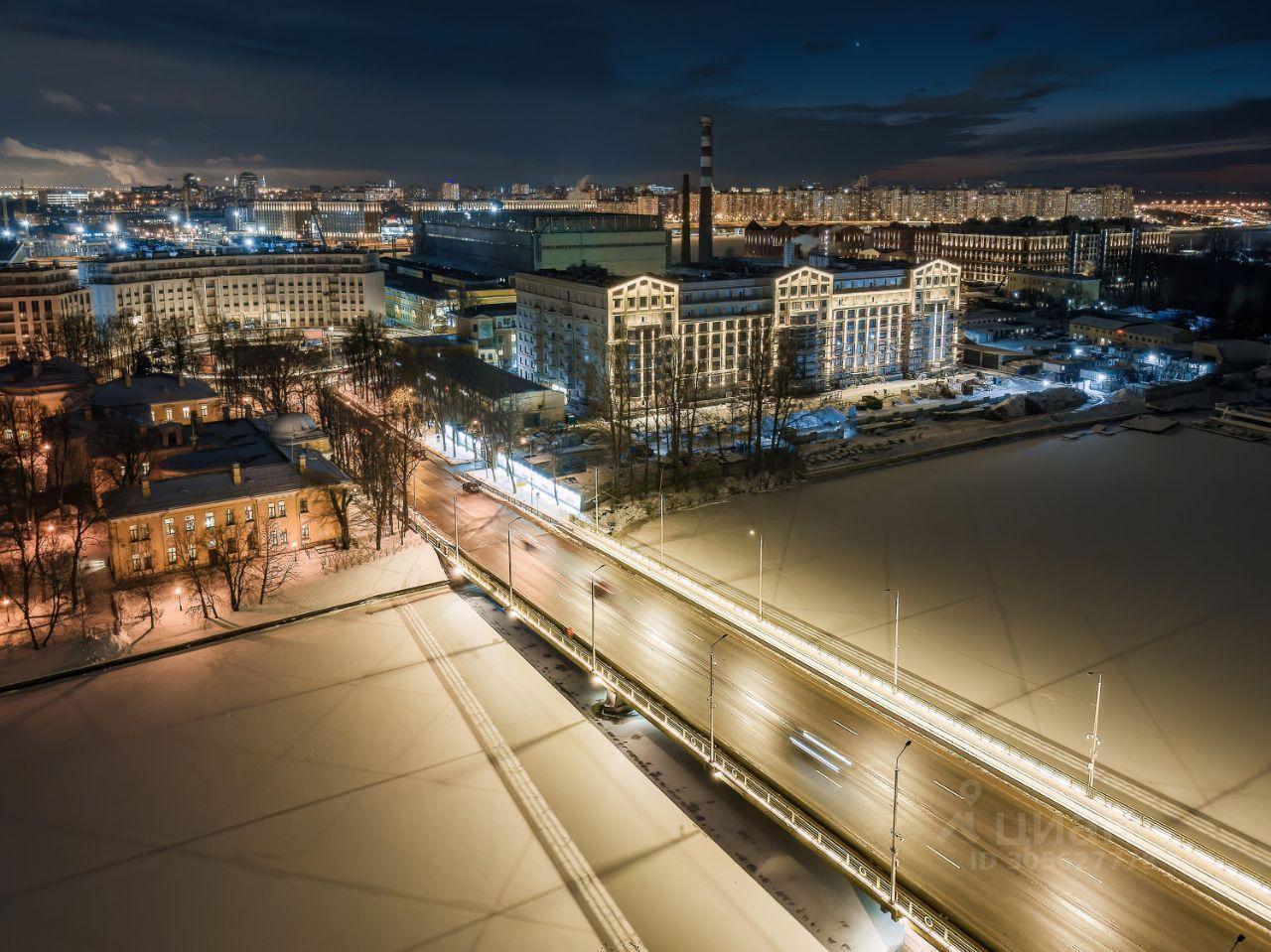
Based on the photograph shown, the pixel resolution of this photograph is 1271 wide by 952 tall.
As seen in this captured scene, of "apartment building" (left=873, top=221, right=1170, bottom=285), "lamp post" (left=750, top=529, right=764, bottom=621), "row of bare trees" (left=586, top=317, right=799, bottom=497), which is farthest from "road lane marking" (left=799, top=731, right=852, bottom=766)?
"apartment building" (left=873, top=221, right=1170, bottom=285)

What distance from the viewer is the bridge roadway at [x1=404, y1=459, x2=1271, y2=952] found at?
10953 millimetres

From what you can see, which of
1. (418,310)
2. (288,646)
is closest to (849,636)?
(288,646)

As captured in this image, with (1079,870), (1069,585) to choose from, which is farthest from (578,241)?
(1079,870)

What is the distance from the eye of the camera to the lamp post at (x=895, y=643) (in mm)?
16556

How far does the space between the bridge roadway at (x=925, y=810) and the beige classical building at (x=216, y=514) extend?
Result: 8157 mm

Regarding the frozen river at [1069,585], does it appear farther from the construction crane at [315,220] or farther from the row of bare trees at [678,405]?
the construction crane at [315,220]

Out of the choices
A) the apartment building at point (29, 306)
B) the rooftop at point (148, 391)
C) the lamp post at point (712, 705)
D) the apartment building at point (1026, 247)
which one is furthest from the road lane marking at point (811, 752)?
the apartment building at point (1026, 247)

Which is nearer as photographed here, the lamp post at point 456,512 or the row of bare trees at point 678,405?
the lamp post at point 456,512

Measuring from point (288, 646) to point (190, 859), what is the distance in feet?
21.5

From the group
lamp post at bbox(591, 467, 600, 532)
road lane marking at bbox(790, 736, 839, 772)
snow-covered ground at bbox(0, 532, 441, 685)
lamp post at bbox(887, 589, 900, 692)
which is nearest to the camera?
road lane marking at bbox(790, 736, 839, 772)

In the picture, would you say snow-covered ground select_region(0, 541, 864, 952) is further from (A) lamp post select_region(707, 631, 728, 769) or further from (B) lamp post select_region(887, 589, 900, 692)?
(B) lamp post select_region(887, 589, 900, 692)

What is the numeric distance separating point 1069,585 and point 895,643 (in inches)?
249

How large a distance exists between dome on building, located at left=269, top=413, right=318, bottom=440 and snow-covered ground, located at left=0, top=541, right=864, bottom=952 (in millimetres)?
9325

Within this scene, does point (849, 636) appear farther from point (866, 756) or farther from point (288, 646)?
point (288, 646)
